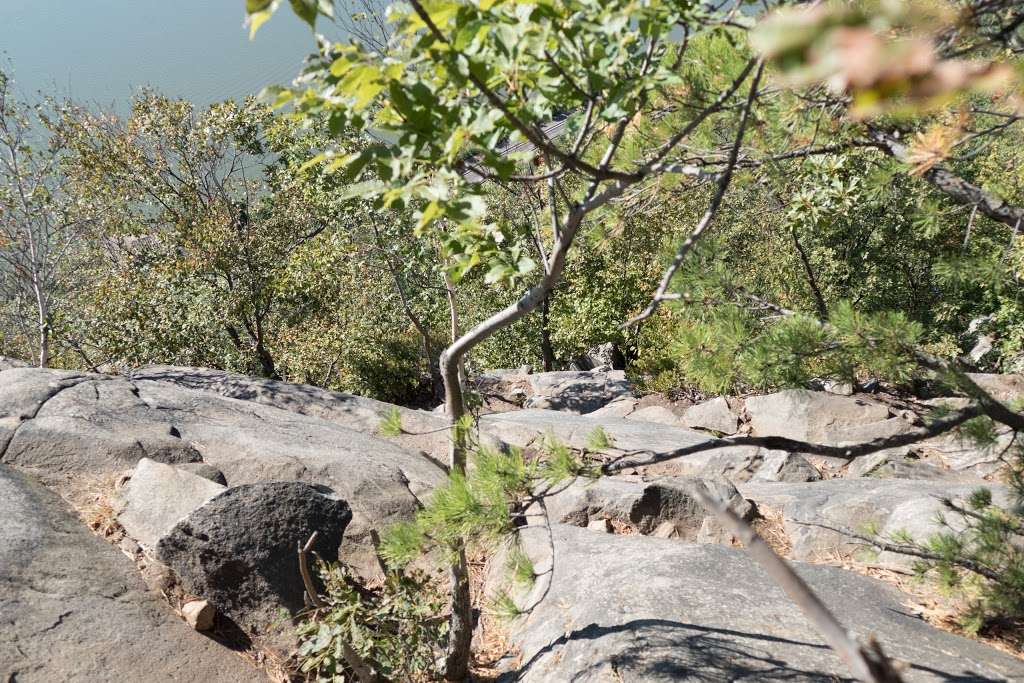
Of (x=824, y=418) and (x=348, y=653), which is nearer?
(x=348, y=653)

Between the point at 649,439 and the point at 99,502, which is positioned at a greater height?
the point at 649,439

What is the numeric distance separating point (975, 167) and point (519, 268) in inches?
487

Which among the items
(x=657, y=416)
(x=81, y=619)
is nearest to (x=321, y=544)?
(x=81, y=619)

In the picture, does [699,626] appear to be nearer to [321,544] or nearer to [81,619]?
[321,544]

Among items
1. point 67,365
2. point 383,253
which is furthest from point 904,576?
point 67,365

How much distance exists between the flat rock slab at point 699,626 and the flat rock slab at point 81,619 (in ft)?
5.26

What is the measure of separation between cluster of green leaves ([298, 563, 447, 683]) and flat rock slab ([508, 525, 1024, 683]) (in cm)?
49

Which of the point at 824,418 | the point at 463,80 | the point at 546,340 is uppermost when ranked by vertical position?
the point at 546,340

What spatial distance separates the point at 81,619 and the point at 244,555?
792 mm

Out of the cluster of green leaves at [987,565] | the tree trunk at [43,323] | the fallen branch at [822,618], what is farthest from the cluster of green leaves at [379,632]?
the tree trunk at [43,323]

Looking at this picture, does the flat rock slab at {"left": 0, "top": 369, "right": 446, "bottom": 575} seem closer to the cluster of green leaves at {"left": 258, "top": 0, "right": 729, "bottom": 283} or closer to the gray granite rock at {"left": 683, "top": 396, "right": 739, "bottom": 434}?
the cluster of green leaves at {"left": 258, "top": 0, "right": 729, "bottom": 283}

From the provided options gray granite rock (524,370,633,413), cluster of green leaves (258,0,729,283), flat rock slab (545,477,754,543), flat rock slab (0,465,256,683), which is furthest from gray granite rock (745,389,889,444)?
cluster of green leaves (258,0,729,283)

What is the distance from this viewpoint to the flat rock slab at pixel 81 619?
3379mm

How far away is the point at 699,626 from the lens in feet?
10.9
